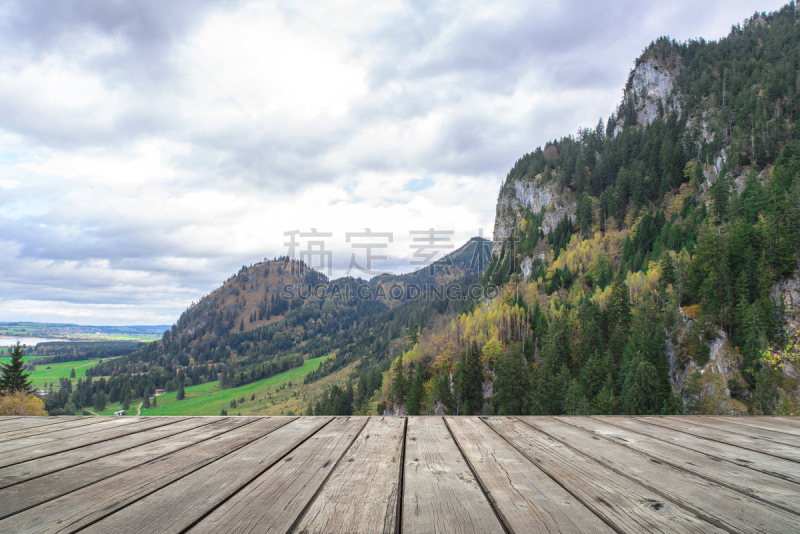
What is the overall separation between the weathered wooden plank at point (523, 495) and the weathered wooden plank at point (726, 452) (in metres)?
1.82

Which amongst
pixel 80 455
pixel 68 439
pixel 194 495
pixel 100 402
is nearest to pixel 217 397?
pixel 100 402

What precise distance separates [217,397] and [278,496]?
17761 cm

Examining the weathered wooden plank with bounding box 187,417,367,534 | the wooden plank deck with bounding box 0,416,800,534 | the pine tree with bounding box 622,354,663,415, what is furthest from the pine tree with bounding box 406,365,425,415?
the weathered wooden plank with bounding box 187,417,367,534

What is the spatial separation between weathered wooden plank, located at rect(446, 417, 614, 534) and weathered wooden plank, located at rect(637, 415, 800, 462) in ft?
7.90

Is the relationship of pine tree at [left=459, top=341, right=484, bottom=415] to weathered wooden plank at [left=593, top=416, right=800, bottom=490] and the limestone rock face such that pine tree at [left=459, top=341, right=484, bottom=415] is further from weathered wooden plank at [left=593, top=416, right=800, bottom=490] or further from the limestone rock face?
the limestone rock face

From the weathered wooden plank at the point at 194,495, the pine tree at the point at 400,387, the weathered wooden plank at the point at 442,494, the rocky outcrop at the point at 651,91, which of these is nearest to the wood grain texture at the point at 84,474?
the weathered wooden plank at the point at 194,495

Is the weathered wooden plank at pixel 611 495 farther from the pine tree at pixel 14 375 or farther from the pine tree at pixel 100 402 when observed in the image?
the pine tree at pixel 100 402

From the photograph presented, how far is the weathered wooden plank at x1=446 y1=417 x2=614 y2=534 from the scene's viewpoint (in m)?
1.87

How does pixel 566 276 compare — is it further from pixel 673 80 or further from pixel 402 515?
pixel 402 515

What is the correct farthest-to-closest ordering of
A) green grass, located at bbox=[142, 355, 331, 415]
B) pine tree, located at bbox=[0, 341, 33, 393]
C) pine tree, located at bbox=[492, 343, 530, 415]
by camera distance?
green grass, located at bbox=[142, 355, 331, 415] < pine tree, located at bbox=[492, 343, 530, 415] < pine tree, located at bbox=[0, 341, 33, 393]

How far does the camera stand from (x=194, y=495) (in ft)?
7.45

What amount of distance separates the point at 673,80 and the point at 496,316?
408 feet

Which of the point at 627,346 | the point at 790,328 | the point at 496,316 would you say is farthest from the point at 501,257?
the point at 790,328

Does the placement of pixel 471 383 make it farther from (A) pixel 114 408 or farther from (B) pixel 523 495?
(A) pixel 114 408
